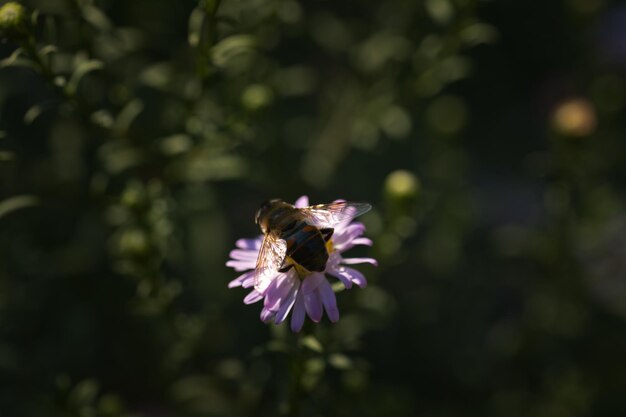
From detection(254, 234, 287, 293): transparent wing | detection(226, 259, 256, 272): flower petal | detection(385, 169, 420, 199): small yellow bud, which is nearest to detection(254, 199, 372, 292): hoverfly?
detection(254, 234, 287, 293): transparent wing

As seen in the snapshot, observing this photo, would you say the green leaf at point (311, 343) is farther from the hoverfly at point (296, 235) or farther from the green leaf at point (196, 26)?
the green leaf at point (196, 26)

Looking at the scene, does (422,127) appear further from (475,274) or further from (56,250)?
(56,250)

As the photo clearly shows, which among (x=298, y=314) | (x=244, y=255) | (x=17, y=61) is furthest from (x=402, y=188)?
(x=17, y=61)

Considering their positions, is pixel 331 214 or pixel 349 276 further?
pixel 331 214

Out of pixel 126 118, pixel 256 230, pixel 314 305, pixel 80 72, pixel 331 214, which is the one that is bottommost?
pixel 256 230

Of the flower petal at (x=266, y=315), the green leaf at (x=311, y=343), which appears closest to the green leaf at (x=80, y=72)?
the flower petal at (x=266, y=315)

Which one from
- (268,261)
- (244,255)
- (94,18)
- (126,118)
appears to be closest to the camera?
(268,261)

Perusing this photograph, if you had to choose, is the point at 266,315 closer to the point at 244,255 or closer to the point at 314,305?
the point at 314,305
